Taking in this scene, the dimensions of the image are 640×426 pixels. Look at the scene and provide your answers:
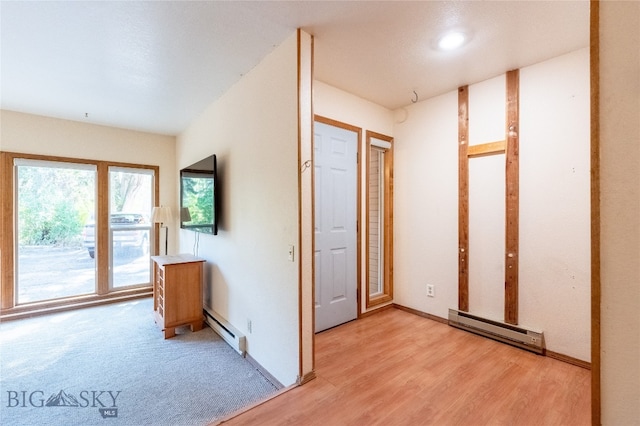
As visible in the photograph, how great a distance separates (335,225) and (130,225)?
335cm

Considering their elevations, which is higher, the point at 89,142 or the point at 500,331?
the point at 89,142

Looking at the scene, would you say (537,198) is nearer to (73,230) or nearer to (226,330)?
(226,330)

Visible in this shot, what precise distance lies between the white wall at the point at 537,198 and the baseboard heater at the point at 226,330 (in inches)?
82.1

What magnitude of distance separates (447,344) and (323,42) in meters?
2.79

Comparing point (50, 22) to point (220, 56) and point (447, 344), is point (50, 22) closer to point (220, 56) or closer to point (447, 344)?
point (220, 56)

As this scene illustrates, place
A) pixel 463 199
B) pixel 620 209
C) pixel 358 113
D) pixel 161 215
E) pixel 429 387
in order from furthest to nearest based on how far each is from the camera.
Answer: pixel 161 215 → pixel 358 113 → pixel 463 199 → pixel 429 387 → pixel 620 209

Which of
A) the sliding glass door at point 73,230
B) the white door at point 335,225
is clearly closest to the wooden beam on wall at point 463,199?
the white door at point 335,225

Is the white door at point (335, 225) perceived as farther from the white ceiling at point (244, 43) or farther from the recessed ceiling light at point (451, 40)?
the recessed ceiling light at point (451, 40)

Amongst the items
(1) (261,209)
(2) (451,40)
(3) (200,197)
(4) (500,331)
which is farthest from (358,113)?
(4) (500,331)

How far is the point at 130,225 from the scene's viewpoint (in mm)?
4305

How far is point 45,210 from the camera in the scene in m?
3.69

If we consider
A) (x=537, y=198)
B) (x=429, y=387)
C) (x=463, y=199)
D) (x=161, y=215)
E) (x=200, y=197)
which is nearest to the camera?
(x=429, y=387)

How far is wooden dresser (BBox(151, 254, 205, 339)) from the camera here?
2.94m

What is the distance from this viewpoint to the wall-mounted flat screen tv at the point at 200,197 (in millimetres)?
2979
